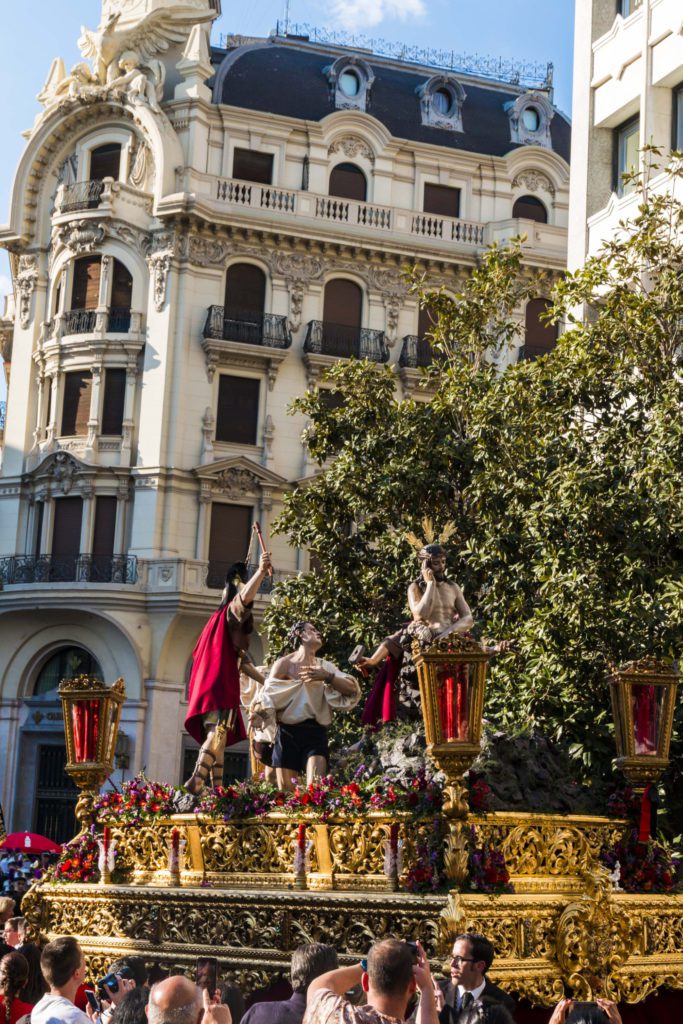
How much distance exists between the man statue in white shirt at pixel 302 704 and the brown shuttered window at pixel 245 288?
24.7 meters

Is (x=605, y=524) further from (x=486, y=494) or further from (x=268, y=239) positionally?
(x=268, y=239)

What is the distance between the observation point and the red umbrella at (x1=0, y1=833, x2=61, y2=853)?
24.5 meters

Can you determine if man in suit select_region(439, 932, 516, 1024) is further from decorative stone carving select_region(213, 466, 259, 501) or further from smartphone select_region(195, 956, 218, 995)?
decorative stone carving select_region(213, 466, 259, 501)

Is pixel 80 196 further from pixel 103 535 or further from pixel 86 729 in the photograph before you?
pixel 86 729

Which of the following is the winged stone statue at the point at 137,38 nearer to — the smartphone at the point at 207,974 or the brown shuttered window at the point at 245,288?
the brown shuttered window at the point at 245,288

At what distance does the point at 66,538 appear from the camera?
3766cm

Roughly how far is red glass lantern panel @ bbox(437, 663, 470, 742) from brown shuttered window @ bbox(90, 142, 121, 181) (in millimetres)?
30174

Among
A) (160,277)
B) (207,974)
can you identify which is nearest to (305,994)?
(207,974)

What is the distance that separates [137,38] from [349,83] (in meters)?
6.35

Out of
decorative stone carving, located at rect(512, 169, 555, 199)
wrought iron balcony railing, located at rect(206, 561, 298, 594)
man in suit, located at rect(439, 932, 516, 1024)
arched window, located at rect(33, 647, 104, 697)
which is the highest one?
decorative stone carving, located at rect(512, 169, 555, 199)

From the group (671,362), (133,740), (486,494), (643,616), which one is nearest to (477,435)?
(486,494)

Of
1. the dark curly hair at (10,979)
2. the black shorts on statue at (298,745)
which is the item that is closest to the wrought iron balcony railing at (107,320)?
the black shorts on statue at (298,745)

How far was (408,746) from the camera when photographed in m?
15.2

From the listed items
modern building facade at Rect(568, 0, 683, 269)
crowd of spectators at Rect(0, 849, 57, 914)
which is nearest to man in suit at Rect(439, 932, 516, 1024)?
crowd of spectators at Rect(0, 849, 57, 914)
